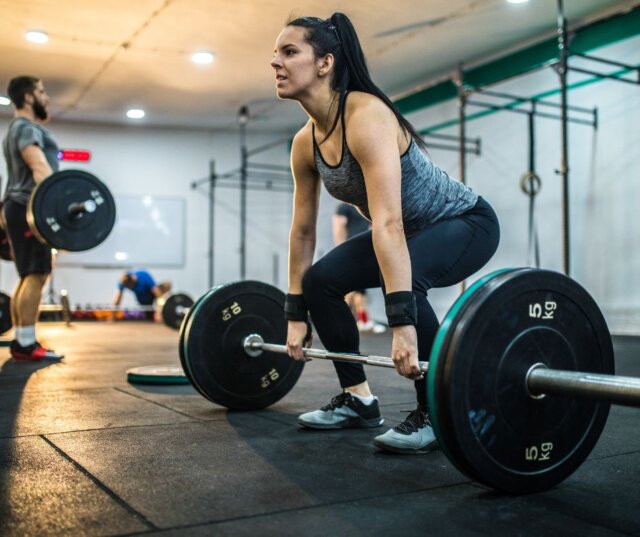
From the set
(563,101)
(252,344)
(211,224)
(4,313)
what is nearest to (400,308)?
(252,344)

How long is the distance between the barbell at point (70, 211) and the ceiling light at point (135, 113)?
5.02 meters

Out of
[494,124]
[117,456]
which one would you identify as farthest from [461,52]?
[117,456]

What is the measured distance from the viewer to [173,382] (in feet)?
8.18

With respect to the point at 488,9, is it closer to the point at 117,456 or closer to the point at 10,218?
the point at 10,218

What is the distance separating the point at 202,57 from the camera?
596 centimetres

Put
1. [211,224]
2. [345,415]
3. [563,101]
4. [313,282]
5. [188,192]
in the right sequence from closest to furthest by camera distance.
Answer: [313,282]
[345,415]
[563,101]
[211,224]
[188,192]

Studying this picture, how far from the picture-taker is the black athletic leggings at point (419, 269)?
1.45m

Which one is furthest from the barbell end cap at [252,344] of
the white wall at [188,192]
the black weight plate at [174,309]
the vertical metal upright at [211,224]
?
the white wall at [188,192]

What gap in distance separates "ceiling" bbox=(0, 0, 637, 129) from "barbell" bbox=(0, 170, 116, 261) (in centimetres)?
198

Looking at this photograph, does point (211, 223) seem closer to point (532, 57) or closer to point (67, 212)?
point (532, 57)

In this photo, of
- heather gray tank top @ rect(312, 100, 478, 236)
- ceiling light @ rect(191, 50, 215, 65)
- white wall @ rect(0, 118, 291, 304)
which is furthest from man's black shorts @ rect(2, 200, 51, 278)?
white wall @ rect(0, 118, 291, 304)

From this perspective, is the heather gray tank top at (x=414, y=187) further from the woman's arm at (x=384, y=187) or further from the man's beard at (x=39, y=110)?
the man's beard at (x=39, y=110)

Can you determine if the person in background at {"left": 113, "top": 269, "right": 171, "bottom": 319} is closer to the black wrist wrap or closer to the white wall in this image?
the white wall

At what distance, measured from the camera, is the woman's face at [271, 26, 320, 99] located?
1398 millimetres
